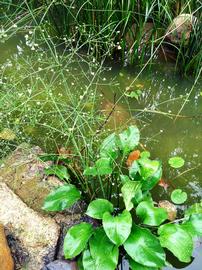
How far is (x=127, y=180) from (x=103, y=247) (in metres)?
0.38

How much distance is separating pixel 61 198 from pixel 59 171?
24 cm

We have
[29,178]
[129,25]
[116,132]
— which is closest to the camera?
[29,178]

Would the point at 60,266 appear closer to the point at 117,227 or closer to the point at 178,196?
the point at 117,227

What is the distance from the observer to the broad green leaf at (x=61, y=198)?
7.52ft

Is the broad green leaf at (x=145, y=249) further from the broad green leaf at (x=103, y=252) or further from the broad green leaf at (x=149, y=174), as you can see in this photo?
the broad green leaf at (x=149, y=174)

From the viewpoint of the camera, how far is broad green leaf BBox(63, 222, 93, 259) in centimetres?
212

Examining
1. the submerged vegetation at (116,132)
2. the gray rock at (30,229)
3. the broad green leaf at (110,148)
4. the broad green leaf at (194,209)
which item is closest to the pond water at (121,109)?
the submerged vegetation at (116,132)

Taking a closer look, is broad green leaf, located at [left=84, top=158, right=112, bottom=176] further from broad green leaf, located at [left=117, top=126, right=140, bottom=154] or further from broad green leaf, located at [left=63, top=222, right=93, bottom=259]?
broad green leaf, located at [left=63, top=222, right=93, bottom=259]

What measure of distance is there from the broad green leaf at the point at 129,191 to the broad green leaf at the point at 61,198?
0.98 feet

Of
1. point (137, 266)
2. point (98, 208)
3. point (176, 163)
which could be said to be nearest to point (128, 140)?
point (176, 163)

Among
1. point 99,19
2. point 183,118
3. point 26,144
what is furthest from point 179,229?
point 99,19

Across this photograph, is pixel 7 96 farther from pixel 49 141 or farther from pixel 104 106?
pixel 104 106

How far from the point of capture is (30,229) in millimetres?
2338

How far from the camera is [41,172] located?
2.62 m
